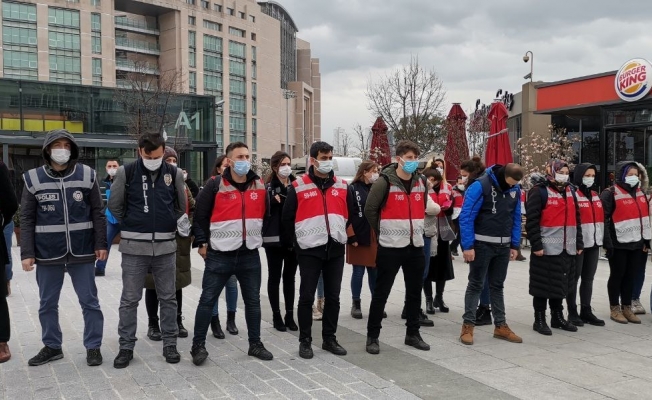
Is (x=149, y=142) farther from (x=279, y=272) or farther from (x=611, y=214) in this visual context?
(x=611, y=214)

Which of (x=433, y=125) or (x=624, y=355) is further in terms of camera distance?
(x=433, y=125)

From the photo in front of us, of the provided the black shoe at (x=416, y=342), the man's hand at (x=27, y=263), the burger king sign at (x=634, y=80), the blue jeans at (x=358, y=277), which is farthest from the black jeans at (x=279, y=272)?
the burger king sign at (x=634, y=80)

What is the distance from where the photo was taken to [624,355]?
5.83 metres

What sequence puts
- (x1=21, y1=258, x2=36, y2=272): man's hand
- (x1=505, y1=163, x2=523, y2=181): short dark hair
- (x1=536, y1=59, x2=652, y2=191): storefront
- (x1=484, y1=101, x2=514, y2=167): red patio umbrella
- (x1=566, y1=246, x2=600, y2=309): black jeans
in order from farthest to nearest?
(x1=536, y1=59, x2=652, y2=191): storefront < (x1=484, y1=101, x2=514, y2=167): red patio umbrella < (x1=566, y1=246, x2=600, y2=309): black jeans < (x1=505, y1=163, x2=523, y2=181): short dark hair < (x1=21, y1=258, x2=36, y2=272): man's hand

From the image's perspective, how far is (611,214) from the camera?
7410 mm

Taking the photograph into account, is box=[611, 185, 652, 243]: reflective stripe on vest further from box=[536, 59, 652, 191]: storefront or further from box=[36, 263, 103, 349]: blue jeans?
box=[536, 59, 652, 191]: storefront

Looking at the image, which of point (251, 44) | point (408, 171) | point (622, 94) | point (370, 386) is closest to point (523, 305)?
point (408, 171)

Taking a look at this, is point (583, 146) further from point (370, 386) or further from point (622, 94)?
point (370, 386)

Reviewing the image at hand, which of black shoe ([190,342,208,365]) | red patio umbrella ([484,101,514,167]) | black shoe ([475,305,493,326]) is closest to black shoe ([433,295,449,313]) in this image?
black shoe ([475,305,493,326])

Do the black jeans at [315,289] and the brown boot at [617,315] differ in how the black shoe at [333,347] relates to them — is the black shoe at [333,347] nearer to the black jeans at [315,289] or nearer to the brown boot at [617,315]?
the black jeans at [315,289]

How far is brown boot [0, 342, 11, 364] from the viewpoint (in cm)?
551

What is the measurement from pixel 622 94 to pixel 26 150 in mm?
28714

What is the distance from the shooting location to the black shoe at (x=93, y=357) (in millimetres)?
5363

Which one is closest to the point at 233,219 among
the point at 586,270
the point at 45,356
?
the point at 45,356
